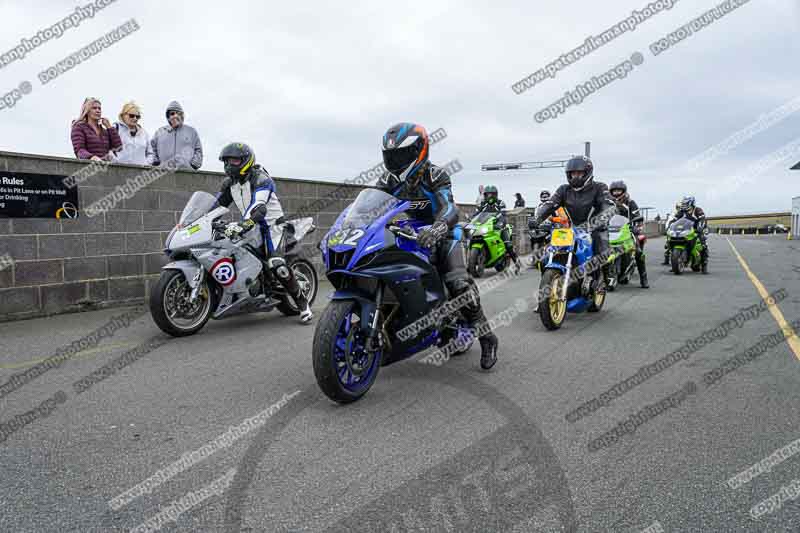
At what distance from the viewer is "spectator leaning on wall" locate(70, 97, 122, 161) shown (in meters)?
8.63

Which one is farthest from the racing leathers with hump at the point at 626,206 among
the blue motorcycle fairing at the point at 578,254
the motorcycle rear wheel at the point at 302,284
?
the motorcycle rear wheel at the point at 302,284

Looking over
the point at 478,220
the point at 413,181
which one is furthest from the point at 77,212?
the point at 478,220

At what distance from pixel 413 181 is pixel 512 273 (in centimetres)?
1008

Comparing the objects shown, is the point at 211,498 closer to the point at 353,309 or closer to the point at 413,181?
the point at 353,309

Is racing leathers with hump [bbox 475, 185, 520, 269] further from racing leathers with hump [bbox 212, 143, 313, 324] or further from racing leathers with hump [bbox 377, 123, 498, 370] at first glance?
racing leathers with hump [bbox 377, 123, 498, 370]

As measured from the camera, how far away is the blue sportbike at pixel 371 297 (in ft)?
13.2

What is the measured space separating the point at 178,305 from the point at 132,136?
427 centimetres

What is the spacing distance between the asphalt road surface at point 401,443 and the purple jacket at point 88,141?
3589 millimetres

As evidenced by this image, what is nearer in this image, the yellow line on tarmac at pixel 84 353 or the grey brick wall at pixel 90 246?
the yellow line on tarmac at pixel 84 353

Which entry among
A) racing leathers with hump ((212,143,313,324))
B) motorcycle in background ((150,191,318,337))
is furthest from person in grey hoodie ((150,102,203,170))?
motorcycle in background ((150,191,318,337))

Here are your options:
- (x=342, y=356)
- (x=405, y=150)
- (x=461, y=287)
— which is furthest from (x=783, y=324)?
(x=342, y=356)

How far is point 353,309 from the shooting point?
164 inches

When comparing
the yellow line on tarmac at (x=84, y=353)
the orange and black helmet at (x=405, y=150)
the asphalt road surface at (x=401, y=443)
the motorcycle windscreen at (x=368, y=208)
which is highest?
the orange and black helmet at (x=405, y=150)

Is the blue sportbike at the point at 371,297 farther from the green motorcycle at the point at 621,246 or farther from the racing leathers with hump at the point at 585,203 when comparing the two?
the green motorcycle at the point at 621,246
